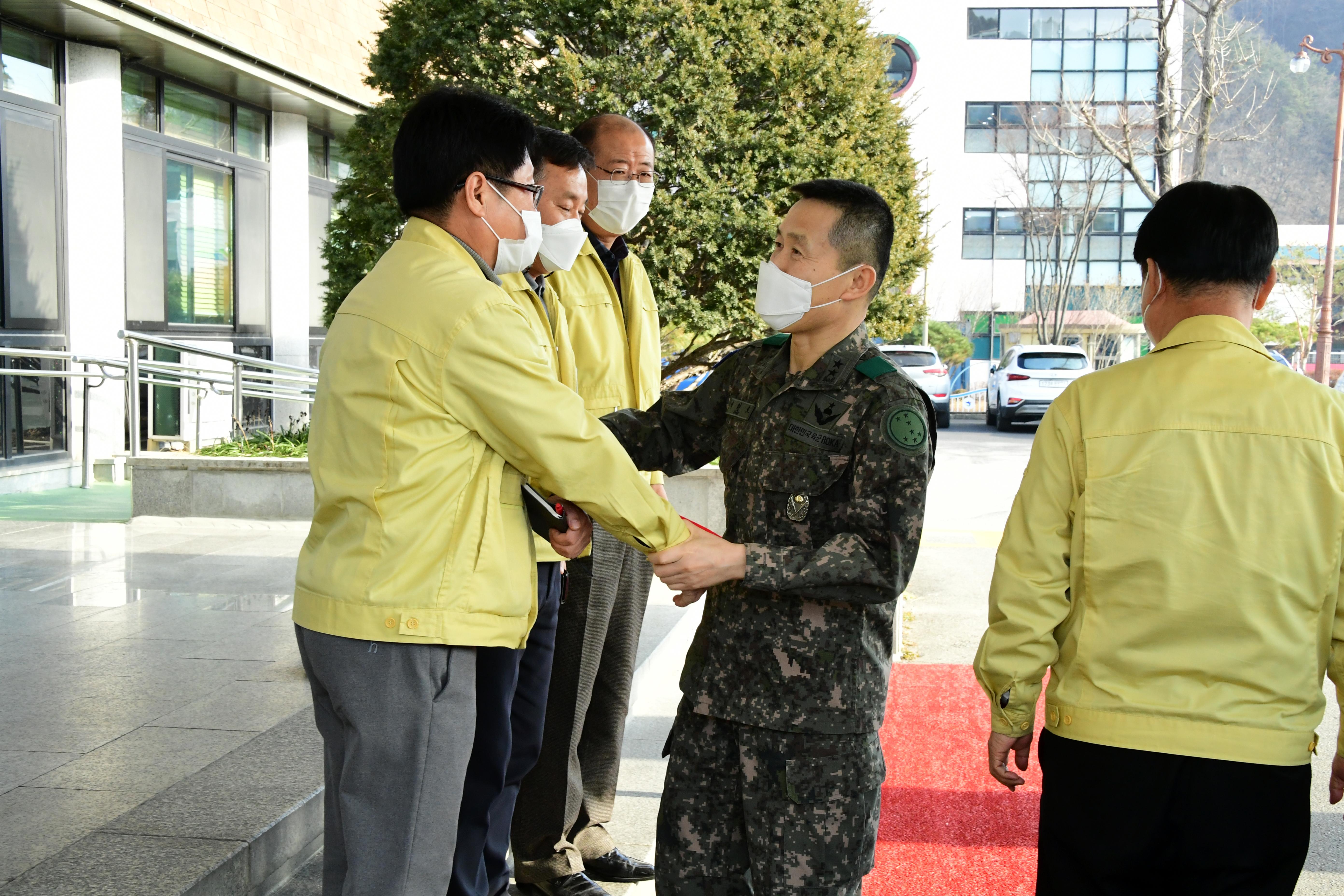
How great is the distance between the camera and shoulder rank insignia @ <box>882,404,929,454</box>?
2.39m

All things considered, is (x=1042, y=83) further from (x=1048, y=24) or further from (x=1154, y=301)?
(x=1154, y=301)

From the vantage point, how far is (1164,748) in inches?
83.5

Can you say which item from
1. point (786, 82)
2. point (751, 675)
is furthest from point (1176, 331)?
point (786, 82)

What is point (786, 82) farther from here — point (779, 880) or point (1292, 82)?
point (1292, 82)

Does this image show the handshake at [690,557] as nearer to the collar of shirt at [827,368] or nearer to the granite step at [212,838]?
the collar of shirt at [827,368]

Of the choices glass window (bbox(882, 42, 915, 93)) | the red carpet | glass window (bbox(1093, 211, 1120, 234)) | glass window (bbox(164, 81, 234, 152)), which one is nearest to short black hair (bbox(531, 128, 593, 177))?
the red carpet

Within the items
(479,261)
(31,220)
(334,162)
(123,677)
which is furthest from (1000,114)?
(479,261)

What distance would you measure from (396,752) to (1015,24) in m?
44.6

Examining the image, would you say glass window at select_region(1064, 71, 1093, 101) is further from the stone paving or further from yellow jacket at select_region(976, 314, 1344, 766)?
yellow jacket at select_region(976, 314, 1344, 766)

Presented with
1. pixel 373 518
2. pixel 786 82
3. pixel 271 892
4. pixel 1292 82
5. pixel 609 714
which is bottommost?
pixel 271 892

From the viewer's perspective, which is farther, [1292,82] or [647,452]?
[1292,82]

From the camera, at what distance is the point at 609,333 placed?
3580 mm

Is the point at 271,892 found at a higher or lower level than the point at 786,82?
lower

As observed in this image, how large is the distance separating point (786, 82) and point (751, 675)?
24.9 ft
